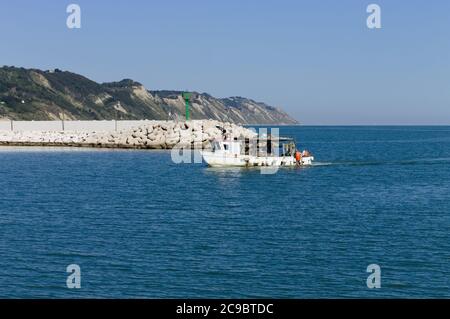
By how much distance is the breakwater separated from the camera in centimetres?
13725

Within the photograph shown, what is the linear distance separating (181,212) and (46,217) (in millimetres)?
9739

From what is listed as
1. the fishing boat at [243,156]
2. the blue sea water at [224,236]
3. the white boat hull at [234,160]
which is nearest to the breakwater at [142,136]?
the fishing boat at [243,156]

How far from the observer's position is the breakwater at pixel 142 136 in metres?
137

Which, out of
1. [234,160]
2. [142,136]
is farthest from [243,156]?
[142,136]

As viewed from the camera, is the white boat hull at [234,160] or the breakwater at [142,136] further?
the breakwater at [142,136]

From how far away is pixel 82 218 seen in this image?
44781mm

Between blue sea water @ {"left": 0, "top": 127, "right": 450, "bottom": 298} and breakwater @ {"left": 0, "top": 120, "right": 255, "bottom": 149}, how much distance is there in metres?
62.3

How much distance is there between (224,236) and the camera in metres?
37.8

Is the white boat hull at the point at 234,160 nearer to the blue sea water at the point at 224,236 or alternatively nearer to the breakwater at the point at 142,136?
the blue sea water at the point at 224,236

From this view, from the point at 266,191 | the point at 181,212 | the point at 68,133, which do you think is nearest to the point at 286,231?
the point at 181,212

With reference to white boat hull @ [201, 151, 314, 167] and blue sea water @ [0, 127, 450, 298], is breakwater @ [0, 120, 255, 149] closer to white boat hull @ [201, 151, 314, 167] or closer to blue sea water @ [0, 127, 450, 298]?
white boat hull @ [201, 151, 314, 167]

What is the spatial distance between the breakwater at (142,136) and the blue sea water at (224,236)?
62.3m
